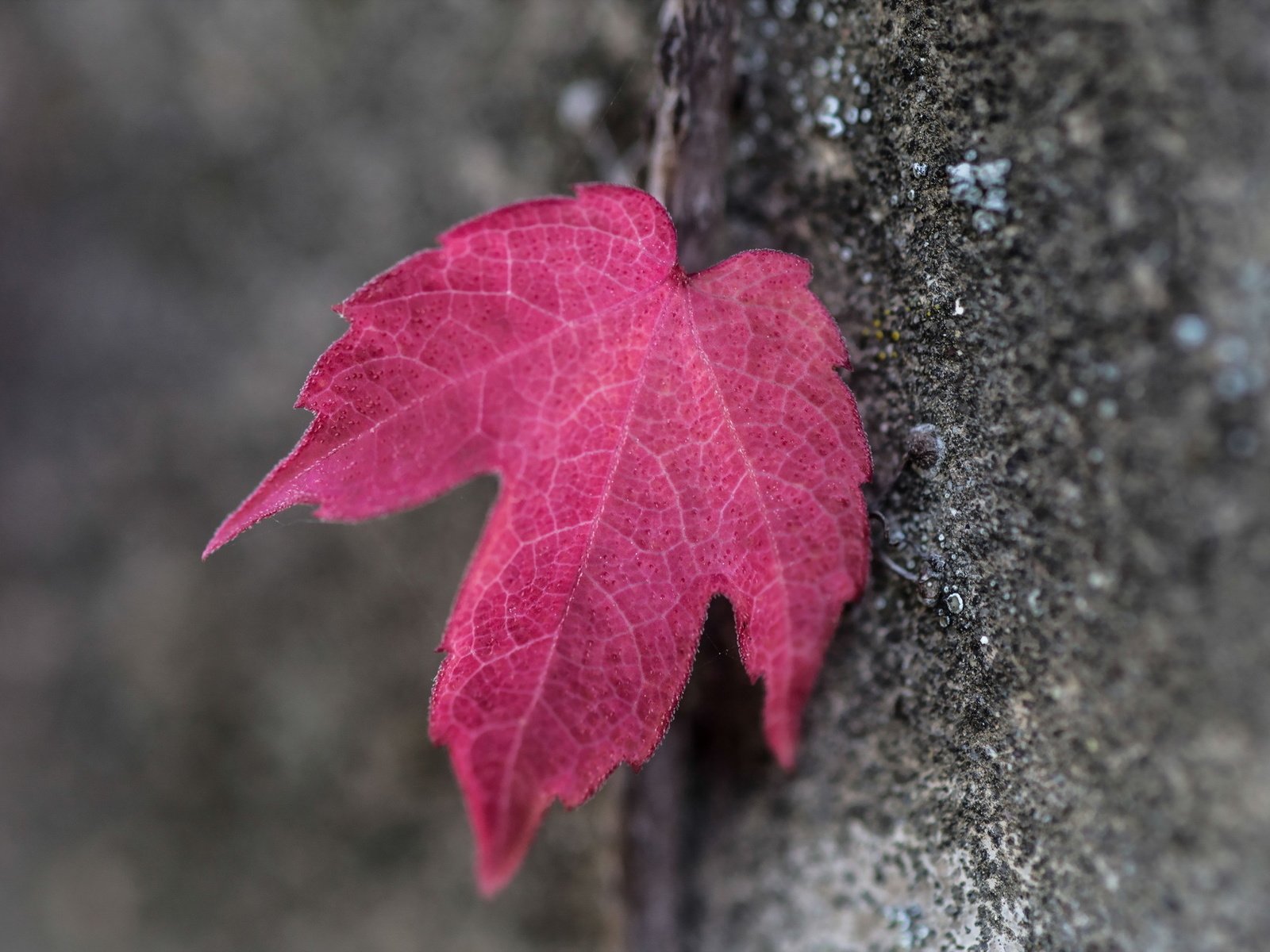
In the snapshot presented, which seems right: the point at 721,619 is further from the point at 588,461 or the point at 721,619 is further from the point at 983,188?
the point at 983,188

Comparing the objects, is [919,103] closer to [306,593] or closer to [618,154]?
[618,154]

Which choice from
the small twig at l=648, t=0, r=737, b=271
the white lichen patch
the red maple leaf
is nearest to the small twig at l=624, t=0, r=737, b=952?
the small twig at l=648, t=0, r=737, b=271

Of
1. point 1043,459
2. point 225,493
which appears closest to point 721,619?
point 1043,459

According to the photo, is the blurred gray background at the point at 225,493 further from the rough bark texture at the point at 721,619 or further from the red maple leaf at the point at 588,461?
the red maple leaf at the point at 588,461

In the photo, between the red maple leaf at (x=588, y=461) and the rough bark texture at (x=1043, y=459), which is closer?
the rough bark texture at (x=1043, y=459)

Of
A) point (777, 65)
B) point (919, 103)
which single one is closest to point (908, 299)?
point (919, 103)

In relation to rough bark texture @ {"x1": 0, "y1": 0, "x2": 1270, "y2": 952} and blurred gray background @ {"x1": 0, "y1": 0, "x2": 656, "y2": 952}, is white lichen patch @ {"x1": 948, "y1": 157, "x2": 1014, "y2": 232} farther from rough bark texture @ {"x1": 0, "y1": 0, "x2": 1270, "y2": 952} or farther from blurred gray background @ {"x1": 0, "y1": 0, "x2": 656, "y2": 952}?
blurred gray background @ {"x1": 0, "y1": 0, "x2": 656, "y2": 952}

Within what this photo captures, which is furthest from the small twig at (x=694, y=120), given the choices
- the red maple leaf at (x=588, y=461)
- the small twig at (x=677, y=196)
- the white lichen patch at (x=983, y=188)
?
the white lichen patch at (x=983, y=188)
